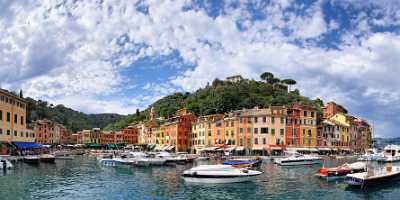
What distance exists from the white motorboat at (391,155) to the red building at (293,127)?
18.4 meters

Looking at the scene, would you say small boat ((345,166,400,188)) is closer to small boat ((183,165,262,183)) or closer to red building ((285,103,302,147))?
small boat ((183,165,262,183))

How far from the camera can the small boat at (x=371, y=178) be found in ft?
122

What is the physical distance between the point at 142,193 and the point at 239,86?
11186 centimetres

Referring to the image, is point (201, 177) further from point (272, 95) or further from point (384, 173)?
point (272, 95)

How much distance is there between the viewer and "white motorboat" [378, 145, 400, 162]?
268 ft

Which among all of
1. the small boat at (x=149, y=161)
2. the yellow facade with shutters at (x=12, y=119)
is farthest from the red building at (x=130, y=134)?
the small boat at (x=149, y=161)

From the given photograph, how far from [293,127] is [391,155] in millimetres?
20821

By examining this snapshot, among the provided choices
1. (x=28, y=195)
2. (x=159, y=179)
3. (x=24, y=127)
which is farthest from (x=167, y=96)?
(x=28, y=195)

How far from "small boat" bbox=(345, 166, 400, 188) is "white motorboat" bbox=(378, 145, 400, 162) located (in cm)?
4302

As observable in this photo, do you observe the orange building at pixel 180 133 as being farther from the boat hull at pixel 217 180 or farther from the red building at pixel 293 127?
the boat hull at pixel 217 180

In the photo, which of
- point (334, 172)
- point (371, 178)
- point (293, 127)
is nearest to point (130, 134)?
point (293, 127)

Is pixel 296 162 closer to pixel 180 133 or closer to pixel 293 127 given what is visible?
pixel 293 127

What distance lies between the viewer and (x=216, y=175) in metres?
41.2

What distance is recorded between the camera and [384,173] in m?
40.2
